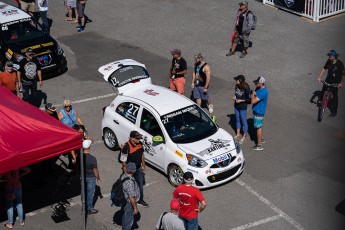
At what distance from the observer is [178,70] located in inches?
698

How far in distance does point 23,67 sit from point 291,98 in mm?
7432

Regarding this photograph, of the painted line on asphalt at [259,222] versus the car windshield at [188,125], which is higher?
the car windshield at [188,125]

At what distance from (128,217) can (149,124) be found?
3.25 m

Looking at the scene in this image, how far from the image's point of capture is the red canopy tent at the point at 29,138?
11.9 meters

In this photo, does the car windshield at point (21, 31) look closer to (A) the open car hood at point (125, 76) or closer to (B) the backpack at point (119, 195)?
(A) the open car hood at point (125, 76)

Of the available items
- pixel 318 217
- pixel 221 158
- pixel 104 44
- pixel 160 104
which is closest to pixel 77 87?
pixel 104 44

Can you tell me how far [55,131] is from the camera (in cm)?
1264

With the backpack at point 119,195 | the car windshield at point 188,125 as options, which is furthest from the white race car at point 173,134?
the backpack at point 119,195

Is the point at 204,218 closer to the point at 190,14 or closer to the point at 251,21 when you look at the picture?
the point at 251,21

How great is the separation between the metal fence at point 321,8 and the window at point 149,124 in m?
11.4

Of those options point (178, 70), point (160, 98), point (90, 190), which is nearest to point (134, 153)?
point (90, 190)

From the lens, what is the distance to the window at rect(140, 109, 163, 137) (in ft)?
49.0

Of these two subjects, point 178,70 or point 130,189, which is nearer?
point 130,189

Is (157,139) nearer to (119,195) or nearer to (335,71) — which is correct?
(119,195)
